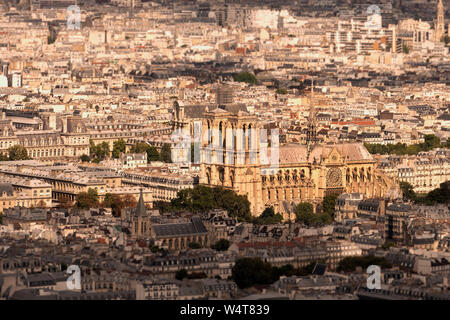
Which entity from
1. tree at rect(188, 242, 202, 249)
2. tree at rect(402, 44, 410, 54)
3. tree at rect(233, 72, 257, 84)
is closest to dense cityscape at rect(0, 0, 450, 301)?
tree at rect(188, 242, 202, 249)

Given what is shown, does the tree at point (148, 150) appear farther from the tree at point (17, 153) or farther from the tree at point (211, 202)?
the tree at point (211, 202)

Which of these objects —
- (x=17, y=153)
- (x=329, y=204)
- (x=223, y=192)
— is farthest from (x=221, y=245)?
(x=17, y=153)

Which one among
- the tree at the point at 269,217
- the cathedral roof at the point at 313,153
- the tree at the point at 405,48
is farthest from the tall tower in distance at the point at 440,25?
the tree at the point at 269,217

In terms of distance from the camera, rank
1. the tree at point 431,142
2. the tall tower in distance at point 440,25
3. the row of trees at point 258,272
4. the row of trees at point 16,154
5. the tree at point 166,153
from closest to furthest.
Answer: the row of trees at point 258,272
the tree at point 166,153
the row of trees at point 16,154
the tree at point 431,142
the tall tower in distance at point 440,25

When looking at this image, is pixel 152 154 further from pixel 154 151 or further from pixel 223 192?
pixel 223 192

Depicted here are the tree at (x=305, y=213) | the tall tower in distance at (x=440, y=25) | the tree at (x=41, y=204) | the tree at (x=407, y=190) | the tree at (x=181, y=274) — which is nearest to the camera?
the tree at (x=181, y=274)
